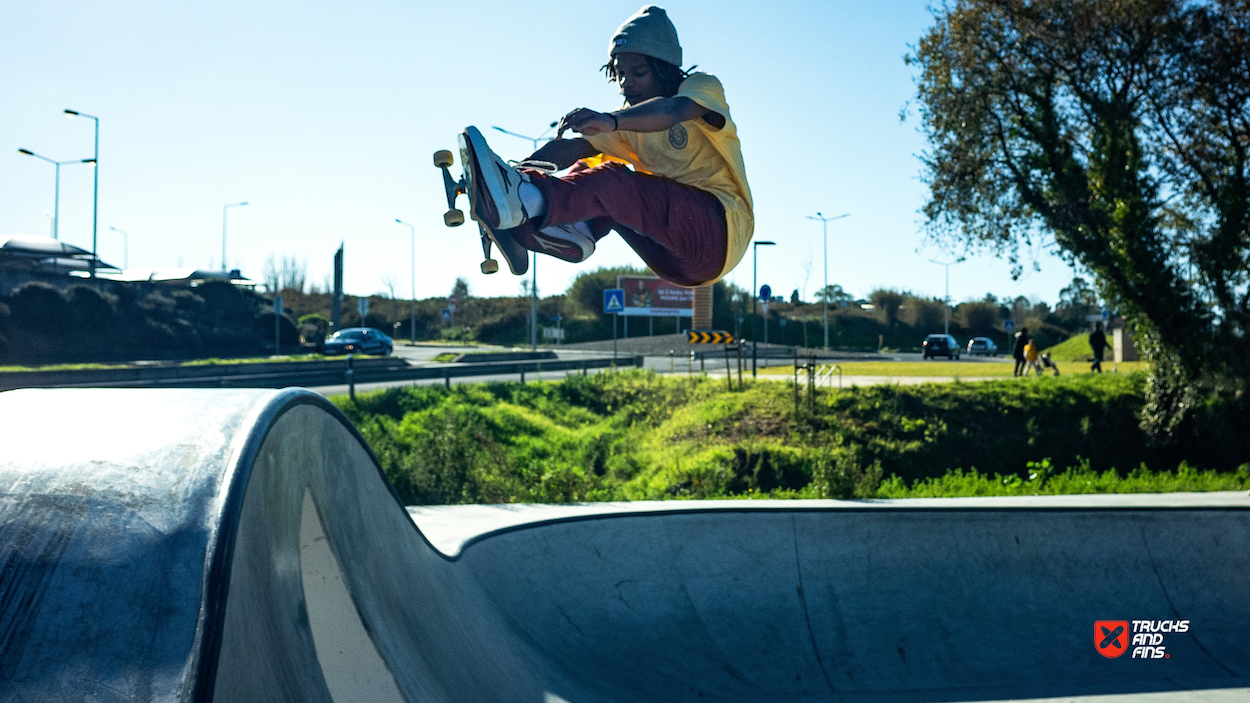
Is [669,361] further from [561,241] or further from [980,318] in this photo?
[980,318]

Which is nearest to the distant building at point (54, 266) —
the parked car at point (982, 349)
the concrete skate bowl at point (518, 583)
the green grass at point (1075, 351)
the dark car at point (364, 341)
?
the concrete skate bowl at point (518, 583)

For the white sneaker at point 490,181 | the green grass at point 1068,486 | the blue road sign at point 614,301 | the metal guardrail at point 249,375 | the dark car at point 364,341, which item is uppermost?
the blue road sign at point 614,301

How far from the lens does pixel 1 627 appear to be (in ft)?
6.38

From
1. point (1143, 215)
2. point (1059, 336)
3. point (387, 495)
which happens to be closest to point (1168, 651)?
point (387, 495)

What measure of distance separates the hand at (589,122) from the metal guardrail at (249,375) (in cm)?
1212

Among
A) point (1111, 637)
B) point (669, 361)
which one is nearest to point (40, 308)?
point (669, 361)

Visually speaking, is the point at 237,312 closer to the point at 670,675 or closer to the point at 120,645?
the point at 670,675

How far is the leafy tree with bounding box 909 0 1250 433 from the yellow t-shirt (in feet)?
47.4

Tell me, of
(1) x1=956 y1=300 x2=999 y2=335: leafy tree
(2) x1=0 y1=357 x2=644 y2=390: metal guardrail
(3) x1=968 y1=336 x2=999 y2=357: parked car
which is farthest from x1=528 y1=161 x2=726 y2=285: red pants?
(1) x1=956 y1=300 x2=999 y2=335: leafy tree

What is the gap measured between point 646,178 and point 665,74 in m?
0.48

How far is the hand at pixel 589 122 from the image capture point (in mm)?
3240

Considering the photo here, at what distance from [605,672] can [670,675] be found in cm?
38

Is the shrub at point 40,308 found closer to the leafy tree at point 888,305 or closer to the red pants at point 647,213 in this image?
the red pants at point 647,213

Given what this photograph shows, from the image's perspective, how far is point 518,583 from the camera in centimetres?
535
